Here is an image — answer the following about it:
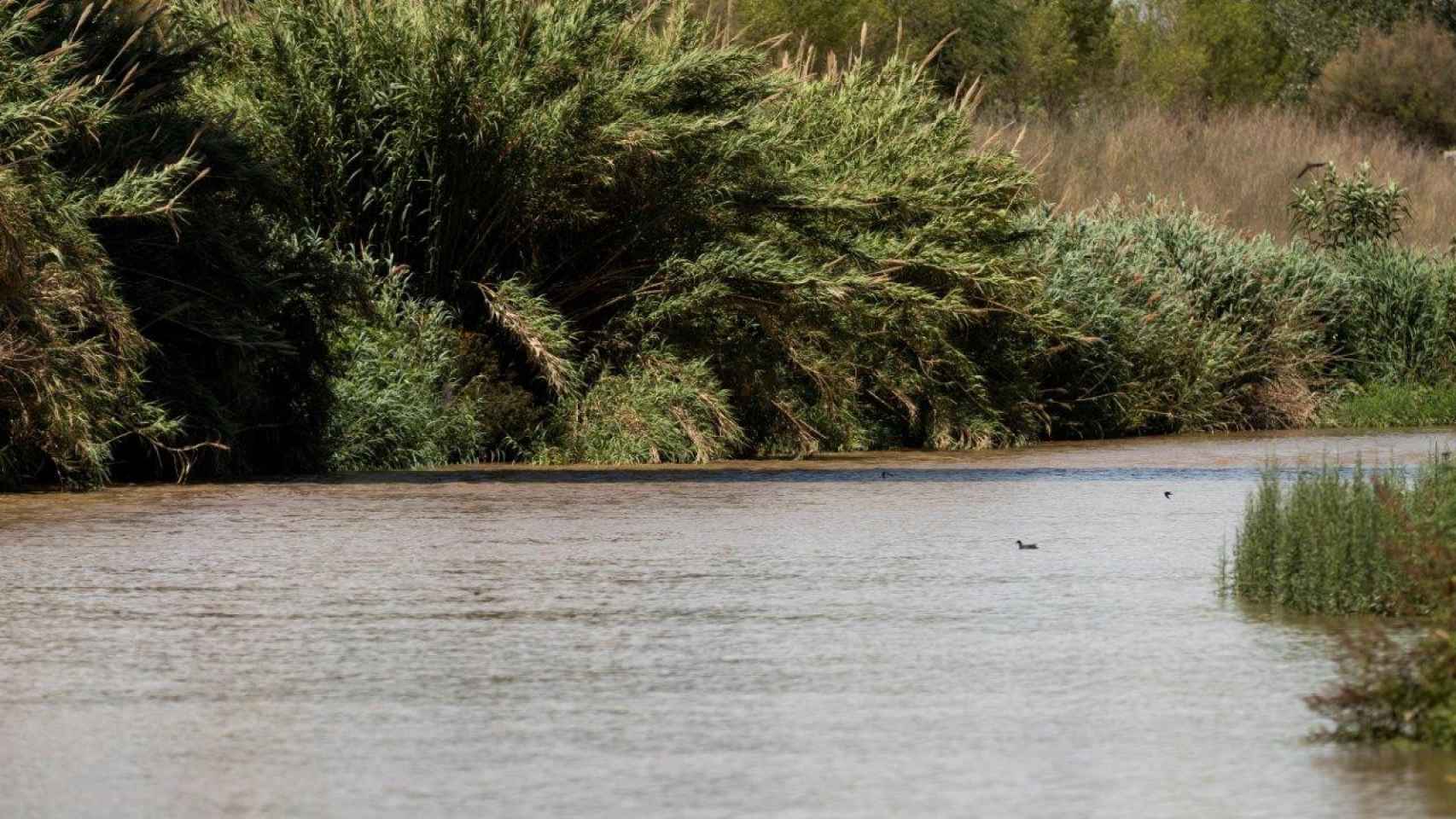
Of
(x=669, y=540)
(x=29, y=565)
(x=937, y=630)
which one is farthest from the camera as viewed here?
(x=669, y=540)

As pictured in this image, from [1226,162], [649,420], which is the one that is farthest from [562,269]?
[1226,162]

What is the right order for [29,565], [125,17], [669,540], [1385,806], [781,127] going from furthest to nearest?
1. [781,127]
2. [125,17]
3. [669,540]
4. [29,565]
5. [1385,806]

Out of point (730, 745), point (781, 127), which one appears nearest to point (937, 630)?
point (730, 745)

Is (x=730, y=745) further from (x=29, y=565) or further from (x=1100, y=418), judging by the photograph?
(x=1100, y=418)

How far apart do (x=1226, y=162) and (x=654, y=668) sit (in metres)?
38.6

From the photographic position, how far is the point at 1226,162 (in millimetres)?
45031

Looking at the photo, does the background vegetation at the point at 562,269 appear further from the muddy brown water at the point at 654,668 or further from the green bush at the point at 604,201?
the muddy brown water at the point at 654,668

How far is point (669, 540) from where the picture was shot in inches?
489

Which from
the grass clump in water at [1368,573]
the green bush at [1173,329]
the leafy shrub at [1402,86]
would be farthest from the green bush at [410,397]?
the leafy shrub at [1402,86]

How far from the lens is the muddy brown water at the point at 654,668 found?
6.08 meters

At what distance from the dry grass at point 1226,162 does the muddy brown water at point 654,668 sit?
25.8 m

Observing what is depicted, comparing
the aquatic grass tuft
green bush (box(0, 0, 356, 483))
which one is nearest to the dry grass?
green bush (box(0, 0, 356, 483))

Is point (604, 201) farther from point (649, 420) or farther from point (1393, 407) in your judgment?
point (1393, 407)

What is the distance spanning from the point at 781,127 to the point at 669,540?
29.5 ft
